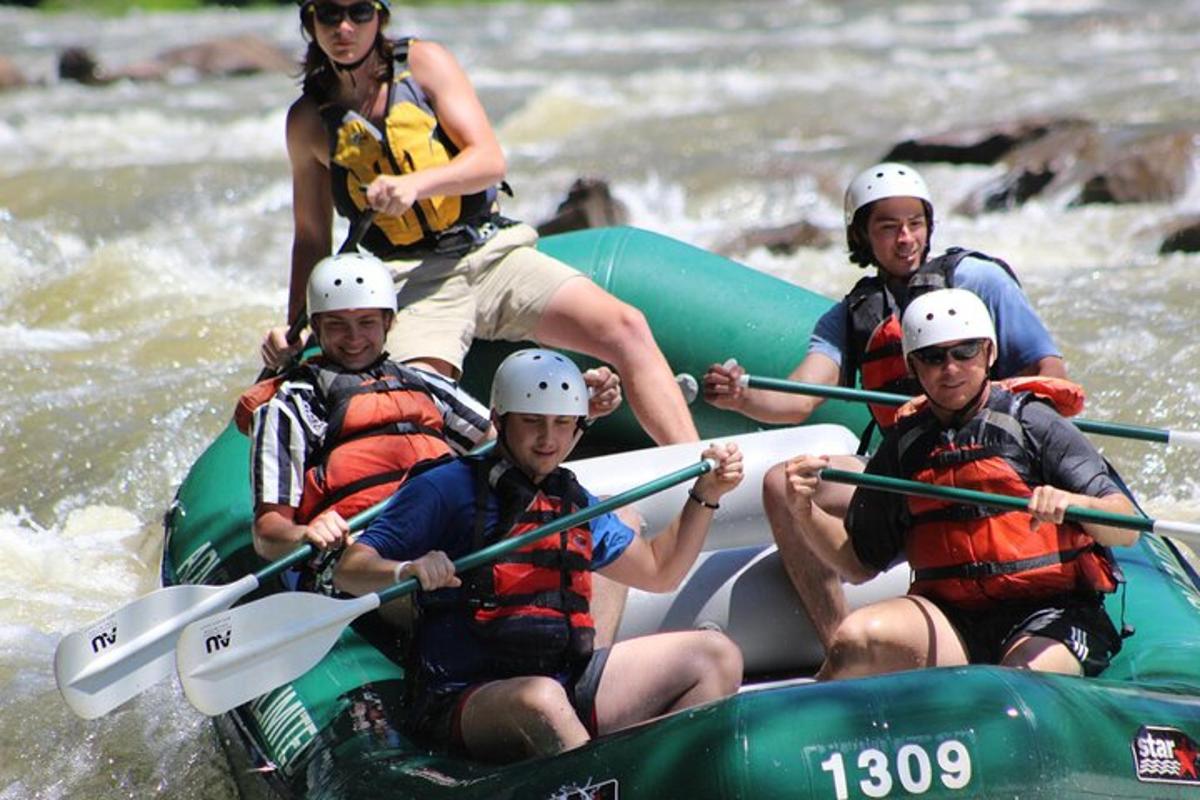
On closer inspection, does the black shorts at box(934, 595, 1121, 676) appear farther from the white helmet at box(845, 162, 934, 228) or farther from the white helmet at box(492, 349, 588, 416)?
the white helmet at box(845, 162, 934, 228)

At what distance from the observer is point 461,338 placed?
14.4 feet

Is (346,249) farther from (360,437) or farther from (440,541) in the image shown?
(440,541)

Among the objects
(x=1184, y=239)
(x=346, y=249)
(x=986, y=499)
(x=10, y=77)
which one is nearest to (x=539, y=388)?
(x=986, y=499)

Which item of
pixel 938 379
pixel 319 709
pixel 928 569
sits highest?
pixel 938 379

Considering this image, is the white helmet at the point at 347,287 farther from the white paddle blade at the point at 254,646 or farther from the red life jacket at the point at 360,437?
the white paddle blade at the point at 254,646

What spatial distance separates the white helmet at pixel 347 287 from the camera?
3.75m

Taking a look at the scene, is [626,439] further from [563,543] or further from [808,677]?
[563,543]

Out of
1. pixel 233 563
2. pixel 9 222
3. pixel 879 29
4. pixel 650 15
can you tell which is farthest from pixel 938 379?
pixel 650 15

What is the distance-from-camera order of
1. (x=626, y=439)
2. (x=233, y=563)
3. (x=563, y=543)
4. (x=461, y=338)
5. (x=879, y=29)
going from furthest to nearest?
(x=879, y=29) → (x=626, y=439) → (x=461, y=338) → (x=233, y=563) → (x=563, y=543)

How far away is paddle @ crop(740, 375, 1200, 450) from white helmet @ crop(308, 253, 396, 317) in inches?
32.2

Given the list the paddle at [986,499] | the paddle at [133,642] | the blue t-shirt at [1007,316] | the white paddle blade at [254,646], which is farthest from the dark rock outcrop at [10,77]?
the paddle at [986,499]

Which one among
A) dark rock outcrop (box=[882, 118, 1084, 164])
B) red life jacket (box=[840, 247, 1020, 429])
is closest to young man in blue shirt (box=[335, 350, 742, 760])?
red life jacket (box=[840, 247, 1020, 429])

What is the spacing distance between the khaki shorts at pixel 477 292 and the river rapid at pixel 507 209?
3.37 feet

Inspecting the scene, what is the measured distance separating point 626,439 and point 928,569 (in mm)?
1636
